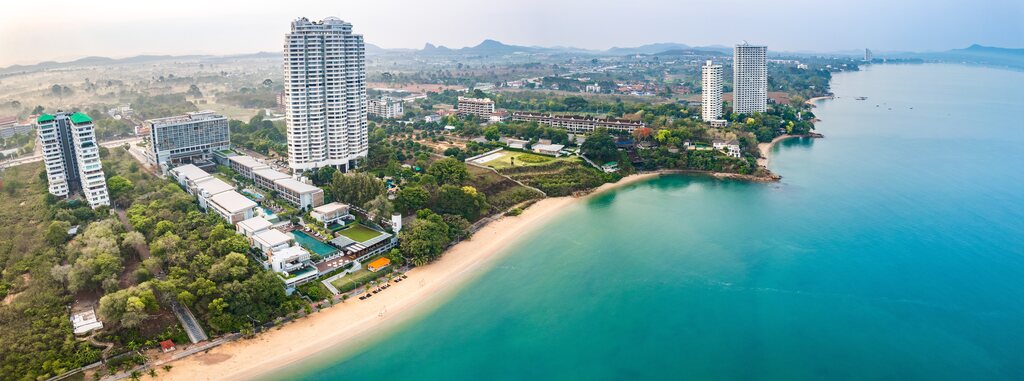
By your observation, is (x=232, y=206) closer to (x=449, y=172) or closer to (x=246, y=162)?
(x=246, y=162)

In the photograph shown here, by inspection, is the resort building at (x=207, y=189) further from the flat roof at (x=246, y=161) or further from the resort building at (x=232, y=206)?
the flat roof at (x=246, y=161)

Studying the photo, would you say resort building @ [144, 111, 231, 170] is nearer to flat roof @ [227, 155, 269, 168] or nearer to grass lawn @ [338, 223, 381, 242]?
flat roof @ [227, 155, 269, 168]

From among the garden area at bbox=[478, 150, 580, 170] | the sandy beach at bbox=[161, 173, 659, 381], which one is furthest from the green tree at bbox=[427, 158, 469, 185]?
the sandy beach at bbox=[161, 173, 659, 381]

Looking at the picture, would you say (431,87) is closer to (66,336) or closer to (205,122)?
(205,122)

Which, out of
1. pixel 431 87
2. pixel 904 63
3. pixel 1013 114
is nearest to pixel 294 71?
pixel 431 87

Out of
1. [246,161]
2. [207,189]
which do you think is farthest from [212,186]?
[246,161]

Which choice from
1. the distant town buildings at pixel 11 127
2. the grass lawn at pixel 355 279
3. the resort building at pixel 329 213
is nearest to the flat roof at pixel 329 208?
the resort building at pixel 329 213

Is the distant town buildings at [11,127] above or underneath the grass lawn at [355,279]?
above
